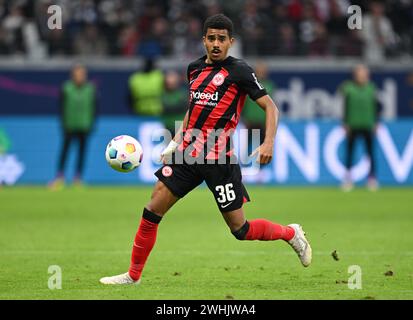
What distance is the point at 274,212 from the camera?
1516 cm

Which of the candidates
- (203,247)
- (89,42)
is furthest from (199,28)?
(203,247)

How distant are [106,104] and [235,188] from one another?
50.2 ft

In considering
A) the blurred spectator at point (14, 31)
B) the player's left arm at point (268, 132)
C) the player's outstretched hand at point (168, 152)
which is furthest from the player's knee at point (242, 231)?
the blurred spectator at point (14, 31)

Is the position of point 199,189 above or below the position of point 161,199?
above

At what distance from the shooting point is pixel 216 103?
28.2 feet

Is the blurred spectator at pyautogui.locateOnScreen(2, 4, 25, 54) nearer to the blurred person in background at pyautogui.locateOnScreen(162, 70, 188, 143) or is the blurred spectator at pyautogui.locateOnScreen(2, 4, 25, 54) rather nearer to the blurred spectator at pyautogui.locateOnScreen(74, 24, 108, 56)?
the blurred spectator at pyautogui.locateOnScreen(74, 24, 108, 56)

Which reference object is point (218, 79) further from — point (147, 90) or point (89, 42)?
point (89, 42)

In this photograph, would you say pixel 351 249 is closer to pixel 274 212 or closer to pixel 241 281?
pixel 241 281

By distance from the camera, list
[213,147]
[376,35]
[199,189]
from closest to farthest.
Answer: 1. [213,147]
2. [199,189]
3. [376,35]

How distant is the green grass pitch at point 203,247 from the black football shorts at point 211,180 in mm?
763

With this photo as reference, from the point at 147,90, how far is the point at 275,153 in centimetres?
332

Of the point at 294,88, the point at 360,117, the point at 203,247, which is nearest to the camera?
the point at 203,247
